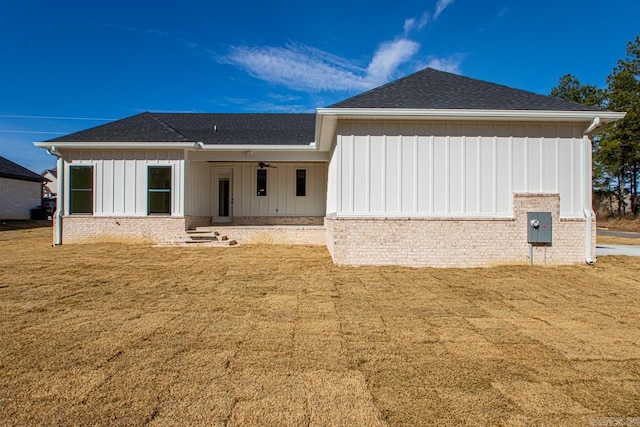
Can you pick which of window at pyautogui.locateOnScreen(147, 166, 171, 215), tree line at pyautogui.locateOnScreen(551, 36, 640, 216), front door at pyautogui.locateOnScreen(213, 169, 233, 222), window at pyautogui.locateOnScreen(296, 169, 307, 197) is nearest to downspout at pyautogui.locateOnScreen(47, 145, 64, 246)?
window at pyautogui.locateOnScreen(147, 166, 171, 215)

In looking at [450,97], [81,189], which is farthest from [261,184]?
[450,97]

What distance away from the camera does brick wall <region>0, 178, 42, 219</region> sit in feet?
73.8

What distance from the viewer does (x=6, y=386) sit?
2.81 m

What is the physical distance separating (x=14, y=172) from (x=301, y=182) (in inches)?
831

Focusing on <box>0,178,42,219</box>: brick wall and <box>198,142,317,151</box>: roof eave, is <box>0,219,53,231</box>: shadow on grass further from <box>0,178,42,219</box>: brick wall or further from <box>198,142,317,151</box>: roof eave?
<box>198,142,317,151</box>: roof eave

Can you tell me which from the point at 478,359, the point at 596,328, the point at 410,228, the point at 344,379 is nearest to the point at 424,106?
the point at 410,228

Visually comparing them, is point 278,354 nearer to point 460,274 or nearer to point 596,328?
point 596,328

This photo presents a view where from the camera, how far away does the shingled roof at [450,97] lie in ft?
26.9

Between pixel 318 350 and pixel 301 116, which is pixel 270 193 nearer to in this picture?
pixel 301 116

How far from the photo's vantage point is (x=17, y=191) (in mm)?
23625

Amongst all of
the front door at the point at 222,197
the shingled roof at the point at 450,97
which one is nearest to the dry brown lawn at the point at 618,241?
the shingled roof at the point at 450,97

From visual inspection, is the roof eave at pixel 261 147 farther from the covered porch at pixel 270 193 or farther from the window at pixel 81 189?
the window at pixel 81 189

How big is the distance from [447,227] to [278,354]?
5892mm

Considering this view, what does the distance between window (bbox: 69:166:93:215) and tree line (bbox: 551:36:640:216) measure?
1283 inches
